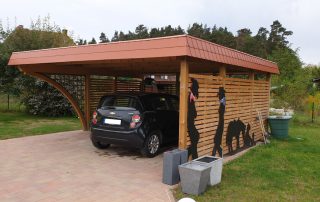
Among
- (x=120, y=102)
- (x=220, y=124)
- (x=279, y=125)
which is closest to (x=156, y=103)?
(x=120, y=102)

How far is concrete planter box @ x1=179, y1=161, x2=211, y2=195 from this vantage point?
4770 mm

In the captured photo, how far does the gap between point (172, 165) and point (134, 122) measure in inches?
73.7

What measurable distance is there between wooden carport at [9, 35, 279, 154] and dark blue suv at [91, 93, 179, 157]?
3.01ft

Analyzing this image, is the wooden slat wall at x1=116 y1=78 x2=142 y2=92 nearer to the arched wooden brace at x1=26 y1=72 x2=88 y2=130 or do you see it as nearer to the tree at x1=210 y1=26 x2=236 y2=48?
the arched wooden brace at x1=26 y1=72 x2=88 y2=130

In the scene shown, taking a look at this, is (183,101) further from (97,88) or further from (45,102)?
(45,102)

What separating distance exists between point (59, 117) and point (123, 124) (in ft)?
30.3

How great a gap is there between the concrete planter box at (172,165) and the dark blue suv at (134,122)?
164 cm

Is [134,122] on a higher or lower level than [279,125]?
higher

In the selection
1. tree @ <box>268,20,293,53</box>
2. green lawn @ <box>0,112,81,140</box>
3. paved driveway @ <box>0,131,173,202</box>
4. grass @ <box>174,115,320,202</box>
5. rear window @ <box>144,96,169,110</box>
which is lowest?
grass @ <box>174,115,320,202</box>

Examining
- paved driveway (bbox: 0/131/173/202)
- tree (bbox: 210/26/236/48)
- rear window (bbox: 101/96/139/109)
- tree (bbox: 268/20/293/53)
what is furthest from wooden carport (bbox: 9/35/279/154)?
tree (bbox: 268/20/293/53)

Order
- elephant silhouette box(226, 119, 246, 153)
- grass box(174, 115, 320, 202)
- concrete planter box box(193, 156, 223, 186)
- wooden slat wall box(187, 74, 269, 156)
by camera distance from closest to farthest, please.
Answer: grass box(174, 115, 320, 202), concrete planter box box(193, 156, 223, 186), wooden slat wall box(187, 74, 269, 156), elephant silhouette box(226, 119, 246, 153)

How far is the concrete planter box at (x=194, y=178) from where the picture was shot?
15.6 ft

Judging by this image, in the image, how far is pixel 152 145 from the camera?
7.29 metres

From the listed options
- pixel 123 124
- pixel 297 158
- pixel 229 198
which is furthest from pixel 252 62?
pixel 229 198
